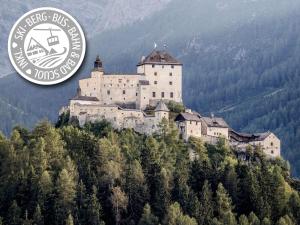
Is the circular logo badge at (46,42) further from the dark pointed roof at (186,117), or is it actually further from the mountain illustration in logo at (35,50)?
the dark pointed roof at (186,117)

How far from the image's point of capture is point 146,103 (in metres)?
130

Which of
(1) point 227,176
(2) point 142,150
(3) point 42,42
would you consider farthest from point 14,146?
(3) point 42,42

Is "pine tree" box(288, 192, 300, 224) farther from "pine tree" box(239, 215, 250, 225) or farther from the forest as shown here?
"pine tree" box(239, 215, 250, 225)

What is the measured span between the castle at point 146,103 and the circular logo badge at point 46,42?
41.9 m

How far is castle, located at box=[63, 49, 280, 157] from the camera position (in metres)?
126

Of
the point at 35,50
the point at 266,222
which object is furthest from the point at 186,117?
the point at 35,50

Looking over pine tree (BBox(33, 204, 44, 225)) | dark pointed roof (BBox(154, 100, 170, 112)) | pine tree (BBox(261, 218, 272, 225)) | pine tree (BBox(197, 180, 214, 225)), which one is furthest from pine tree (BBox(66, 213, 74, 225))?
dark pointed roof (BBox(154, 100, 170, 112))

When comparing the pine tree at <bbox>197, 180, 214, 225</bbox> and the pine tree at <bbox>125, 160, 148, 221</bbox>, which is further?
the pine tree at <bbox>125, 160, 148, 221</bbox>

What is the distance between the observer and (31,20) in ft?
271

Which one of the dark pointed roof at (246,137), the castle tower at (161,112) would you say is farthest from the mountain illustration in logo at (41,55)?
the dark pointed roof at (246,137)

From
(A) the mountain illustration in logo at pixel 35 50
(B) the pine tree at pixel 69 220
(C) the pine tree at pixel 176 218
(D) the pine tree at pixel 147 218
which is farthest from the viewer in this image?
(D) the pine tree at pixel 147 218

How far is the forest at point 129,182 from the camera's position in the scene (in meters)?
112

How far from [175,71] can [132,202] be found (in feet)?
80.7

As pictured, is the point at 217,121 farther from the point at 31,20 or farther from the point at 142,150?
the point at 31,20
